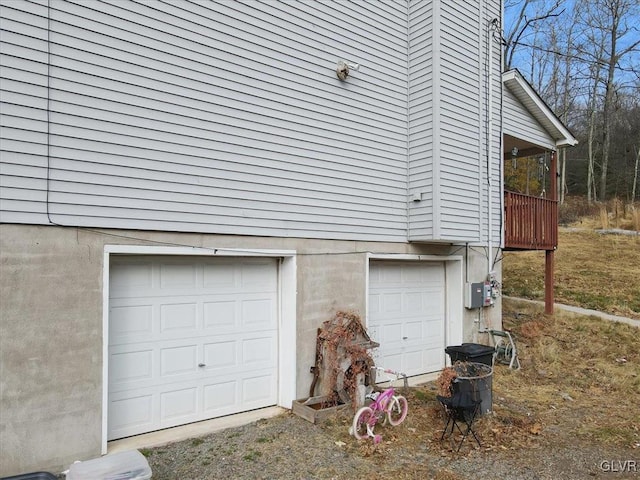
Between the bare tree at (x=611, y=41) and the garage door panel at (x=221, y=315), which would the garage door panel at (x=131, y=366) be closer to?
the garage door panel at (x=221, y=315)

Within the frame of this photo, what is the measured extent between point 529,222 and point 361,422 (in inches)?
253

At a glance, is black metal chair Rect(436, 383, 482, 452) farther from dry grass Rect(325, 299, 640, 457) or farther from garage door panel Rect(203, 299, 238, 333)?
garage door panel Rect(203, 299, 238, 333)

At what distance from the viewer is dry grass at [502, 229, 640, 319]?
1173 cm

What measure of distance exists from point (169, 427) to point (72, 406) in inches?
49.6

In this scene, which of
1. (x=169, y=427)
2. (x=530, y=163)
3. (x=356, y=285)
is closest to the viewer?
(x=169, y=427)

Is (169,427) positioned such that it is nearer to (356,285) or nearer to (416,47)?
(356,285)

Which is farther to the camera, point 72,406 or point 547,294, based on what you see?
point 547,294

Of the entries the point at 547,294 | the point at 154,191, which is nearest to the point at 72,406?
the point at 154,191

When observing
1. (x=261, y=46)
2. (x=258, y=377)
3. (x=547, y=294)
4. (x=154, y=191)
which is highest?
(x=261, y=46)

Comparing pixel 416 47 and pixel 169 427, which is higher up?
pixel 416 47

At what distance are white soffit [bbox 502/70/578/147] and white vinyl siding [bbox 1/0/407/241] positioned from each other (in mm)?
2617

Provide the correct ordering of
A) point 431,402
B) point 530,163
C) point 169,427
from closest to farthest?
point 169,427 → point 431,402 → point 530,163

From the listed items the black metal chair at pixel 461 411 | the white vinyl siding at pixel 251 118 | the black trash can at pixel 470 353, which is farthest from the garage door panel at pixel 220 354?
the black trash can at pixel 470 353

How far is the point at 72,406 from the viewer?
165 inches
